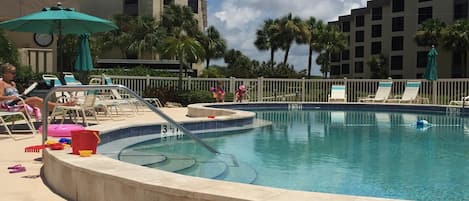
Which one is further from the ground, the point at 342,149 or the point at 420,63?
the point at 420,63

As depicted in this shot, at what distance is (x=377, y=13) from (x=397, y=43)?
4841 millimetres

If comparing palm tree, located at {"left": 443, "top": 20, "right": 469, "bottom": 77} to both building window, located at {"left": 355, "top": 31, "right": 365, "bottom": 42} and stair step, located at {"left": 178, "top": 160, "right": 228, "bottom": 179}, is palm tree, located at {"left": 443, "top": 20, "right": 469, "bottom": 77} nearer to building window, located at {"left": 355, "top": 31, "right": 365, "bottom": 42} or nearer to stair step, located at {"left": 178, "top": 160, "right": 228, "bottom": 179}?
building window, located at {"left": 355, "top": 31, "right": 365, "bottom": 42}

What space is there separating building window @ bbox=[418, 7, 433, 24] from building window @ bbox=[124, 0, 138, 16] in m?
27.3

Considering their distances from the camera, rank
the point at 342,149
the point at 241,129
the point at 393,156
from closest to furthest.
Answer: the point at 393,156 → the point at 342,149 → the point at 241,129

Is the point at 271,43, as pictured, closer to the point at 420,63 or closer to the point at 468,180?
the point at 420,63

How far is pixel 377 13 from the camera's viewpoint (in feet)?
175

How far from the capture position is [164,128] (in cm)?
854

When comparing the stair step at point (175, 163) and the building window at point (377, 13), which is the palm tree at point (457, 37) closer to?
the building window at point (377, 13)

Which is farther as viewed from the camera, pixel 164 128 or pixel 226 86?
pixel 226 86

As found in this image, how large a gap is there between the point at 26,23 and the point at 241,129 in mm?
4537

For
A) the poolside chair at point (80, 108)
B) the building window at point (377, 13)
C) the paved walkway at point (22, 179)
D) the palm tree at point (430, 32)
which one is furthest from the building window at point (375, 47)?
the paved walkway at point (22, 179)

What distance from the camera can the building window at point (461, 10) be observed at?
4388 cm

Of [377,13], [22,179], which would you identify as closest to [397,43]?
[377,13]

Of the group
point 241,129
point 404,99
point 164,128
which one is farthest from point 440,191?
point 404,99
